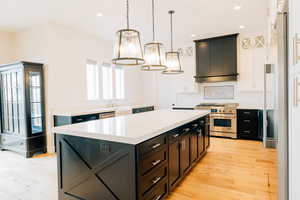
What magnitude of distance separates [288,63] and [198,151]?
261cm

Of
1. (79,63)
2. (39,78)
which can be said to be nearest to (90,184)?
(39,78)

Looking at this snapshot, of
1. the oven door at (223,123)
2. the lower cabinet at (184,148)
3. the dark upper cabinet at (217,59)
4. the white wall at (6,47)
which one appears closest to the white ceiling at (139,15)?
the white wall at (6,47)

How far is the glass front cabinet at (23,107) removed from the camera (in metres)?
3.89

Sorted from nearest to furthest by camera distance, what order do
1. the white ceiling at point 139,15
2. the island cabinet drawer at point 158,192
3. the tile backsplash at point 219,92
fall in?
the island cabinet drawer at point 158,192 < the white ceiling at point 139,15 < the tile backsplash at point 219,92

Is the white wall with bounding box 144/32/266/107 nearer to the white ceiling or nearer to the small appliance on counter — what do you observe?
the small appliance on counter

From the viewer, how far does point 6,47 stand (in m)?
4.60

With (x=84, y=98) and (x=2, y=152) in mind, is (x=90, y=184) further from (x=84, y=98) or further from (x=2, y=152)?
(x=2, y=152)

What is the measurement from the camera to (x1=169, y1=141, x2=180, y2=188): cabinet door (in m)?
2.26

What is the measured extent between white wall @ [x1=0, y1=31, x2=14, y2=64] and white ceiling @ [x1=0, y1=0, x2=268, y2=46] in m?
0.25

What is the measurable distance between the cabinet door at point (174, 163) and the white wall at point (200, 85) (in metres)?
3.78

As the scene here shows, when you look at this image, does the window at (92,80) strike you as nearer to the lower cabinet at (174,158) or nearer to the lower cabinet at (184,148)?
the lower cabinet at (184,148)

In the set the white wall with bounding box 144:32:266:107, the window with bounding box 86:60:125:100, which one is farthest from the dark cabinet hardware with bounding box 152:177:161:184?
the white wall with bounding box 144:32:266:107

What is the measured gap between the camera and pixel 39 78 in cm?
407
